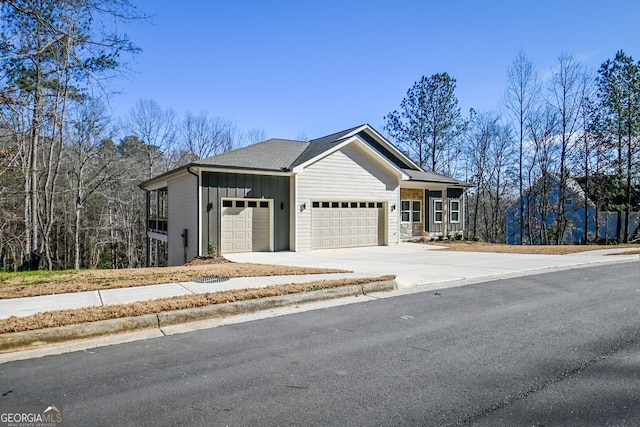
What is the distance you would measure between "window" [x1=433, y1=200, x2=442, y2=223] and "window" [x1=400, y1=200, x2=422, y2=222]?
1.00 metres

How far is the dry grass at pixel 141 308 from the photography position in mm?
4548

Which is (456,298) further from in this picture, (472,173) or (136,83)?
(472,173)

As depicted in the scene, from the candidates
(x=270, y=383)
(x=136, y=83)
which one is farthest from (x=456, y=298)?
(x=136, y=83)

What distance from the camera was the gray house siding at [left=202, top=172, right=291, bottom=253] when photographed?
14539mm

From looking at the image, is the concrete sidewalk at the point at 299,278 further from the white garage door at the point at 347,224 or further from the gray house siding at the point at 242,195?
the white garage door at the point at 347,224

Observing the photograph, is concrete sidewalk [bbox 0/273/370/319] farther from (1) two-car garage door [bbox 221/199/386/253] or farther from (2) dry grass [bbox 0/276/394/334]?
(1) two-car garage door [bbox 221/199/386/253]

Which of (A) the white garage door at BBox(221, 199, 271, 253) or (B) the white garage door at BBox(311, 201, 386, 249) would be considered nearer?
(A) the white garage door at BBox(221, 199, 271, 253)

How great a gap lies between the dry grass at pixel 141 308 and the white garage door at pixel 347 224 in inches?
385

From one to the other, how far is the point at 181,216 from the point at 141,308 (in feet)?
38.6

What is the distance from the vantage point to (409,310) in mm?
5914

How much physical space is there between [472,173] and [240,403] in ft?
122

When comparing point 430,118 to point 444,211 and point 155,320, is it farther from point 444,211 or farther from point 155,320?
point 155,320

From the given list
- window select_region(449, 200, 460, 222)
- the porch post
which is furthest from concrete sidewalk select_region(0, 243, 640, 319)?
window select_region(449, 200, 460, 222)

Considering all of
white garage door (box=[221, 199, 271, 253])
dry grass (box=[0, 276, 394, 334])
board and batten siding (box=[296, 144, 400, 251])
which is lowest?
dry grass (box=[0, 276, 394, 334])
